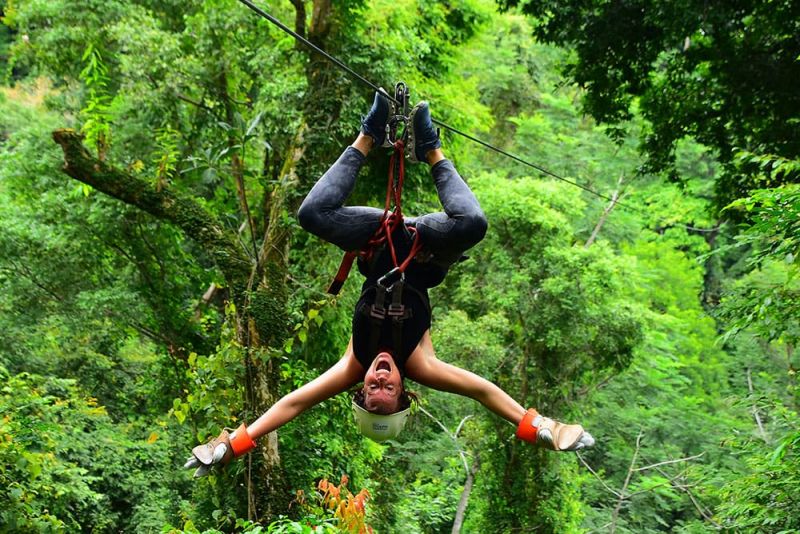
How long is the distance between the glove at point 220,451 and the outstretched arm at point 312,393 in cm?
4

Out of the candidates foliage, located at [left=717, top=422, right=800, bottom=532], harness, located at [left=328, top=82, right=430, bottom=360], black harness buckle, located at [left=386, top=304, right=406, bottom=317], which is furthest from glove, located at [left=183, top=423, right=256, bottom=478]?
foliage, located at [left=717, top=422, right=800, bottom=532]

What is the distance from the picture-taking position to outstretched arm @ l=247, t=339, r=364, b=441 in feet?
9.41


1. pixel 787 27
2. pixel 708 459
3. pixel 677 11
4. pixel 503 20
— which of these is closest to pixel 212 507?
pixel 677 11

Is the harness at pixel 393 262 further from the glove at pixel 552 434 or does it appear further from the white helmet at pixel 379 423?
the glove at pixel 552 434

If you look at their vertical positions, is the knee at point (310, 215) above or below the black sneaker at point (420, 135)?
below

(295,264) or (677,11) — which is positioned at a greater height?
(677,11)

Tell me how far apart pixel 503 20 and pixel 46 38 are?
10502 mm

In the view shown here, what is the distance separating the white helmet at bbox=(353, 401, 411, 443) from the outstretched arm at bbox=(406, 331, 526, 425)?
0.18m

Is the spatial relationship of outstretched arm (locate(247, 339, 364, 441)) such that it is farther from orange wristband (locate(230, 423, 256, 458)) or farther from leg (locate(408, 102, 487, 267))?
leg (locate(408, 102, 487, 267))

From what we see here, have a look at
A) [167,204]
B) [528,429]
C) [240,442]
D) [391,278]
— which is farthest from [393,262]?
[167,204]

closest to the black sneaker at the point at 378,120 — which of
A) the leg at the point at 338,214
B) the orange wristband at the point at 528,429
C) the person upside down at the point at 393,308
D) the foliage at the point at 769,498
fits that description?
the person upside down at the point at 393,308

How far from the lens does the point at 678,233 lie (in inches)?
672

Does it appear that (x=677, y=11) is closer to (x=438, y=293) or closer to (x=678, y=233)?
(x=438, y=293)

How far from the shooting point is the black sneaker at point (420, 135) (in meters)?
2.89
